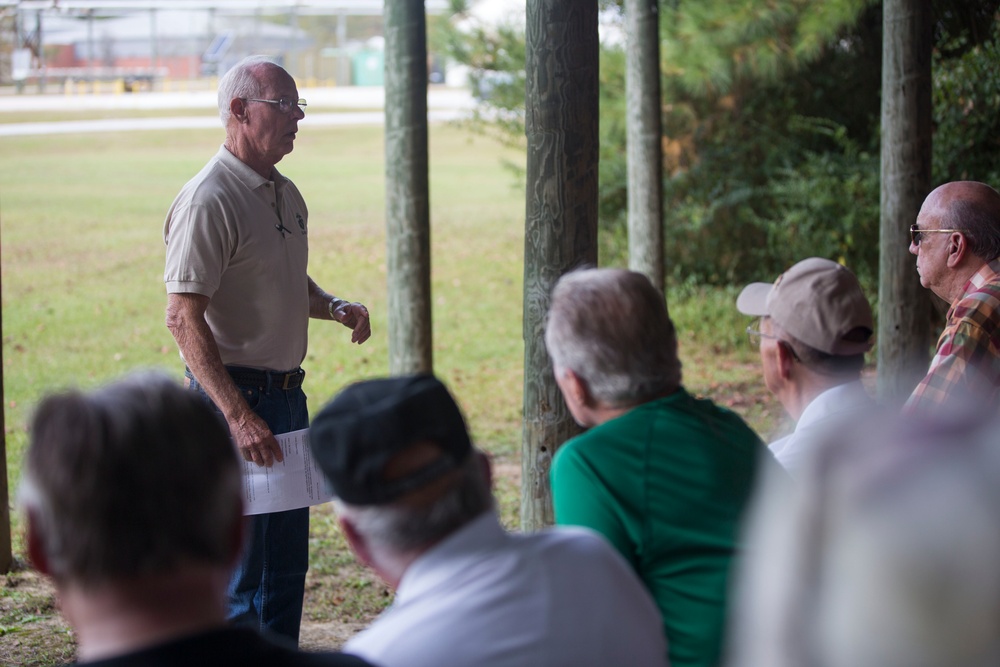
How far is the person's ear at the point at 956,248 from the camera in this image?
352cm

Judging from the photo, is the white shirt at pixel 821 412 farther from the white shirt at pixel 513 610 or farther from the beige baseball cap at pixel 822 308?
the white shirt at pixel 513 610

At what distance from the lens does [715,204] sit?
10852 millimetres

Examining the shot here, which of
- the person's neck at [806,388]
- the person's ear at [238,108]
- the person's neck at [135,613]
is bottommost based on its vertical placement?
the person's neck at [135,613]

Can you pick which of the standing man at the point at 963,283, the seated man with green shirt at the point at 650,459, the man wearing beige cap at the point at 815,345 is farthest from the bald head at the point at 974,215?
the seated man with green shirt at the point at 650,459

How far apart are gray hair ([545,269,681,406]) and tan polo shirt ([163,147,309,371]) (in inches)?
59.1

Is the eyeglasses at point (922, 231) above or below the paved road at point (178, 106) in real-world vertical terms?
below

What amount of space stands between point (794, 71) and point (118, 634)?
10259 mm

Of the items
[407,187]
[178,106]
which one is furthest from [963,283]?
[178,106]

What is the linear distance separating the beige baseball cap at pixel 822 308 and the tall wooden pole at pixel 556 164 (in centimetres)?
116

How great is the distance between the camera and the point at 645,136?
7.23m

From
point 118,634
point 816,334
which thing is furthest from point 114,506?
point 816,334

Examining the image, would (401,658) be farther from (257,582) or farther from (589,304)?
(257,582)

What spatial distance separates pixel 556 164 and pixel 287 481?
1.31 m

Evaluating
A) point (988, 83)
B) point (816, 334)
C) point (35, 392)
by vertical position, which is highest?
point (988, 83)
